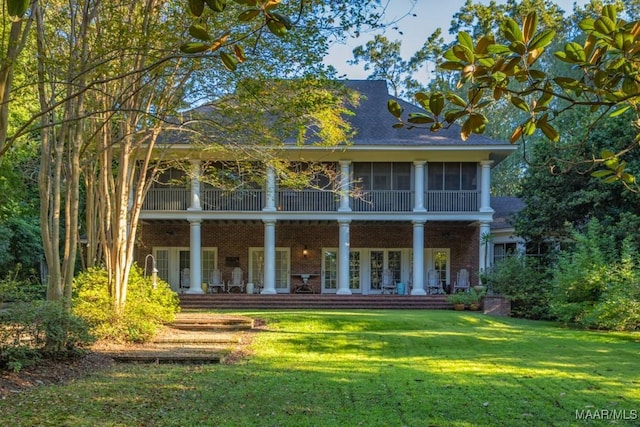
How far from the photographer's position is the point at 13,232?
21.1 metres

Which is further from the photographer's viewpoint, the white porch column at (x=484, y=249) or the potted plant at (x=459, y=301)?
the white porch column at (x=484, y=249)

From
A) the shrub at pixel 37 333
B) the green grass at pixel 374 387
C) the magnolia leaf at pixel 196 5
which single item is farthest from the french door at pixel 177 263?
the magnolia leaf at pixel 196 5

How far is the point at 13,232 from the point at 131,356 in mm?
15836

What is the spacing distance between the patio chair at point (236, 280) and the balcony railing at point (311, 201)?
276cm

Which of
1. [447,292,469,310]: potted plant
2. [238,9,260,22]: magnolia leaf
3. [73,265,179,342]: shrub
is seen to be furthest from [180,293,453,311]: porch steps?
[238,9,260,22]: magnolia leaf

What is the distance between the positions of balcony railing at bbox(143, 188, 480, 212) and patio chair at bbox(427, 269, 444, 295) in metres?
2.72

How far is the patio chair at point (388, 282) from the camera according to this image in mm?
20344

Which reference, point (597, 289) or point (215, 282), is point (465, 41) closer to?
point (597, 289)

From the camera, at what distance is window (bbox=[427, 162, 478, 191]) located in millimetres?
Result: 20016

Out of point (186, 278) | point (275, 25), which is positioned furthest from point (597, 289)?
point (186, 278)

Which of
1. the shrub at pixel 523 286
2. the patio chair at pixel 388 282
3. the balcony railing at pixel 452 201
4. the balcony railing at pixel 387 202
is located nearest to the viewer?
the shrub at pixel 523 286

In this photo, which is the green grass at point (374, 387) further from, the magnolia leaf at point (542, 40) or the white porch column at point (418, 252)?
the white porch column at point (418, 252)

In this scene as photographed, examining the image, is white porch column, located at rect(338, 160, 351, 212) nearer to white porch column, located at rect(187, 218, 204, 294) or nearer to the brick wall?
the brick wall

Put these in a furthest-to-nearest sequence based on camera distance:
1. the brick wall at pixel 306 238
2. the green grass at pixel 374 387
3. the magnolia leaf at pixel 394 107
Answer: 1. the brick wall at pixel 306 238
2. the green grass at pixel 374 387
3. the magnolia leaf at pixel 394 107
